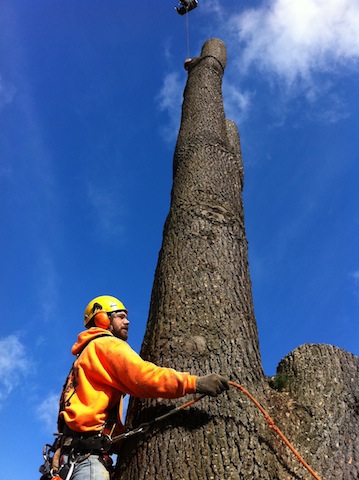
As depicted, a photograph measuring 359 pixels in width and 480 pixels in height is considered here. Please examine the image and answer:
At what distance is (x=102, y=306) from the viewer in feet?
9.79

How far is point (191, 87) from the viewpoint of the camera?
5.76 metres

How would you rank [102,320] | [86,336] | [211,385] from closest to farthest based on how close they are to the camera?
[211,385] → [86,336] → [102,320]

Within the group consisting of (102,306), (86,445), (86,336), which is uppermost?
(102,306)

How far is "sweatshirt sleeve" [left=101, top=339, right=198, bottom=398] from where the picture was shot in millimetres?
2262

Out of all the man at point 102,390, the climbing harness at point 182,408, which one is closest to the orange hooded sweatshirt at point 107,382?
the man at point 102,390

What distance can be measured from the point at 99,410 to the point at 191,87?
178 inches

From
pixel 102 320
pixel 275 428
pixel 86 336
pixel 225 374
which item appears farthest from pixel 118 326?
pixel 275 428

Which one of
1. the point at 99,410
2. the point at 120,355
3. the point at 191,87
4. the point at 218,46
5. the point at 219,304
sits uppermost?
the point at 218,46

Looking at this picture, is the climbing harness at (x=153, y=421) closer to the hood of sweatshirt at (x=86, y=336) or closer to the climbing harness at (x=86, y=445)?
the climbing harness at (x=86, y=445)

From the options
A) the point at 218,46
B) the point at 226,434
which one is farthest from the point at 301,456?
the point at 218,46

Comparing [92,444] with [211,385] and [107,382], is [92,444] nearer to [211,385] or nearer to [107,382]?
[107,382]

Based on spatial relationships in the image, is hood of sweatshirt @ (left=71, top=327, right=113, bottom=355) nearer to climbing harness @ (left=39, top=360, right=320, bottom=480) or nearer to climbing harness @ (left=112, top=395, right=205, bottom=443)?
climbing harness @ (left=39, top=360, right=320, bottom=480)

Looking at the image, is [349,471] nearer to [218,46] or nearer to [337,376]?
[337,376]

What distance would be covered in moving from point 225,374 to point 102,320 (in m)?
0.93
